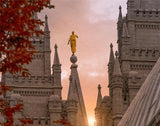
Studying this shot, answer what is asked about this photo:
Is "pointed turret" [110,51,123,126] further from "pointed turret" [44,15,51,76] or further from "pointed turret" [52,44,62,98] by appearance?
"pointed turret" [44,15,51,76]

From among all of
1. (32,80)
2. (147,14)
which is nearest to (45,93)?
(32,80)

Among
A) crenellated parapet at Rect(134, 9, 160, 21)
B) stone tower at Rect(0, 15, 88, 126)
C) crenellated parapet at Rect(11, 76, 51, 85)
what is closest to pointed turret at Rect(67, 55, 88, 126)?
stone tower at Rect(0, 15, 88, 126)

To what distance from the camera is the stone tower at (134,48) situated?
48.1 metres

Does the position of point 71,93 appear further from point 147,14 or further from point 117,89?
point 147,14

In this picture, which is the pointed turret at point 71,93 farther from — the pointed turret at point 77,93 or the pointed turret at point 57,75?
the pointed turret at point 57,75

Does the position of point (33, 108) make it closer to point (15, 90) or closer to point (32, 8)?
point (15, 90)

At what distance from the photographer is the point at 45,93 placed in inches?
2148

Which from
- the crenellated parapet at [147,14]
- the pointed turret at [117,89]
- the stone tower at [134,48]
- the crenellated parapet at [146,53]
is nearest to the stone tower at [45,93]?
the stone tower at [134,48]

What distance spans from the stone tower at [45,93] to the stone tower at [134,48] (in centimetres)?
372

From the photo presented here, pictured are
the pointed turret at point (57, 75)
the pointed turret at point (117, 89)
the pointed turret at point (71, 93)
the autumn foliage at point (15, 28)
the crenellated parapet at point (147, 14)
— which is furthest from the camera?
the pointed turret at point (57, 75)

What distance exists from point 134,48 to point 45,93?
8999mm

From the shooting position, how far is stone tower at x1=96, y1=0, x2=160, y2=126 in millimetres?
48094

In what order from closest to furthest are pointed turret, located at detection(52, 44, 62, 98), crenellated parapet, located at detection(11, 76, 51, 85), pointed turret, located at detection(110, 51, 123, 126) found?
pointed turret, located at detection(110, 51, 123, 126) < crenellated parapet, located at detection(11, 76, 51, 85) < pointed turret, located at detection(52, 44, 62, 98)

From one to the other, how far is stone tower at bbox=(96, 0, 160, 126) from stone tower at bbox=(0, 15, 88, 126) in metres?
3.72
